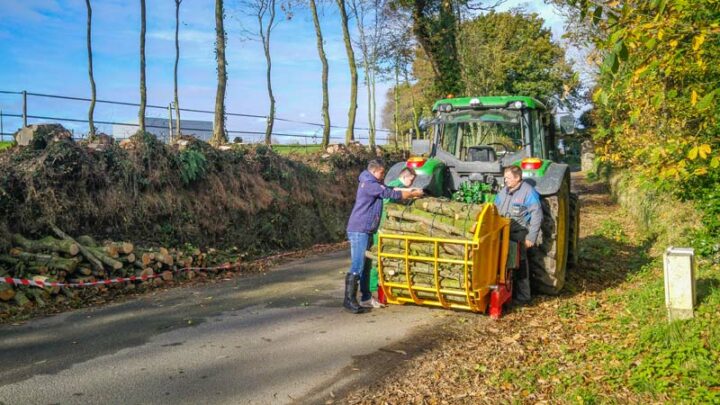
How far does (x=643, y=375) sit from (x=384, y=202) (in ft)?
11.0

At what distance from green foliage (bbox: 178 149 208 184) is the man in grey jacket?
18.2ft

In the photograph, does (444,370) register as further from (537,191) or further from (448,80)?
(448,80)

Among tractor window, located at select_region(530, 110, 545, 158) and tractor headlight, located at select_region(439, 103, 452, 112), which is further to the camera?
tractor headlight, located at select_region(439, 103, 452, 112)

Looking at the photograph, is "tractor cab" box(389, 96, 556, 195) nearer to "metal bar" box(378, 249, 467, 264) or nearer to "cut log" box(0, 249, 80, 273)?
"metal bar" box(378, 249, 467, 264)

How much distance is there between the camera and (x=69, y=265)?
7789 mm

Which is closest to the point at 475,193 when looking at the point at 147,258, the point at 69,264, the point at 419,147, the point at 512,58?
the point at 419,147

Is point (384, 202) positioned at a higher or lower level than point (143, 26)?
lower

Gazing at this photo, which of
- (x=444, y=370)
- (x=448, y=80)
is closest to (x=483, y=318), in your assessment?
(x=444, y=370)

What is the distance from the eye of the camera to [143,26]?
61.9 ft

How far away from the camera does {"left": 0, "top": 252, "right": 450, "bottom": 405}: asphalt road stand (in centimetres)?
465

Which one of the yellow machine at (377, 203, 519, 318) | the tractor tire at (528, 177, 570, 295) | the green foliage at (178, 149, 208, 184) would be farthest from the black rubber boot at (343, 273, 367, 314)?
the green foliage at (178, 149, 208, 184)

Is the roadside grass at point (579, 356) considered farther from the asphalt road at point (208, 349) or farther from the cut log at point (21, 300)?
the cut log at point (21, 300)

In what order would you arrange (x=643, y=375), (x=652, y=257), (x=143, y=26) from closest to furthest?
(x=643, y=375) → (x=652, y=257) → (x=143, y=26)

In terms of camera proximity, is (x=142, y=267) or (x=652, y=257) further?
(x=652, y=257)
